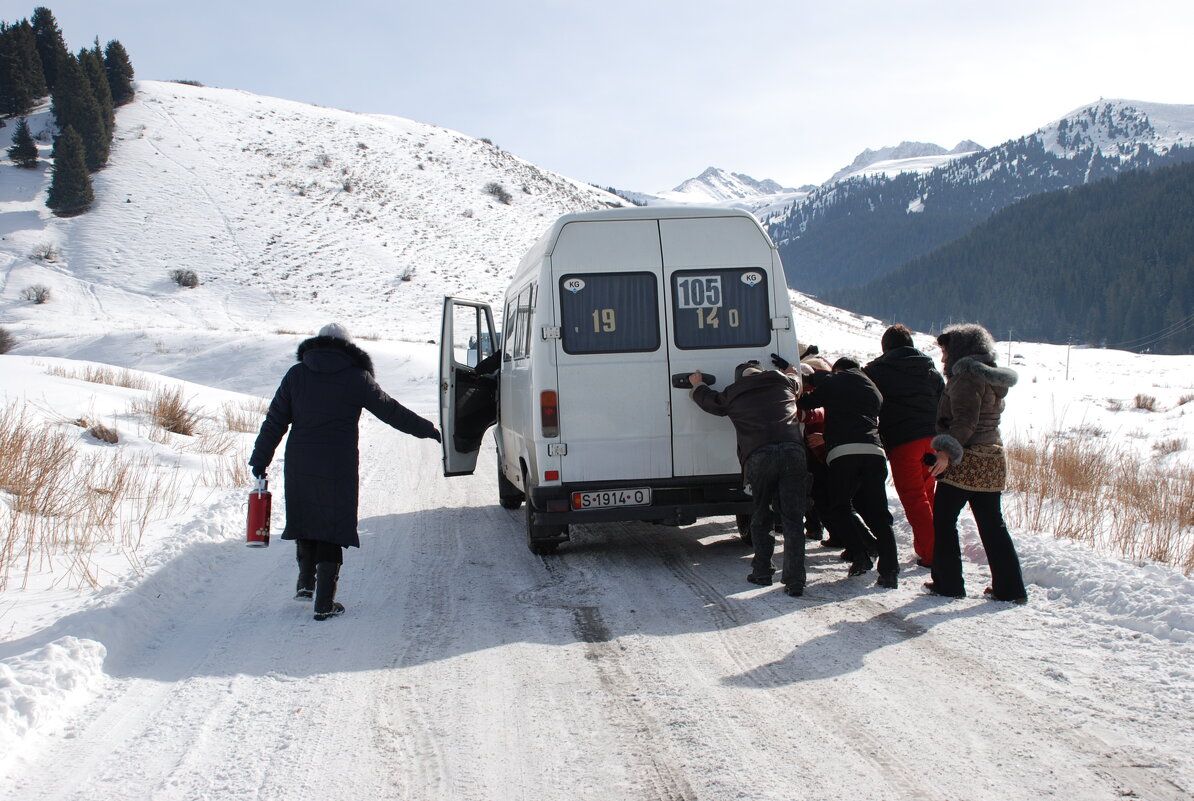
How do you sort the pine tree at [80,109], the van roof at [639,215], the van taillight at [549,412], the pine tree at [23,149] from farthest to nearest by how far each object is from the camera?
the pine tree at [23,149] < the pine tree at [80,109] < the van roof at [639,215] < the van taillight at [549,412]

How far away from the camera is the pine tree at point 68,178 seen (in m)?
55.1

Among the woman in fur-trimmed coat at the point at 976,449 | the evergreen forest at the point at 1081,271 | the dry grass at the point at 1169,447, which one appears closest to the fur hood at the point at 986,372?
the woman in fur-trimmed coat at the point at 976,449

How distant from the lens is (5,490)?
7.23m

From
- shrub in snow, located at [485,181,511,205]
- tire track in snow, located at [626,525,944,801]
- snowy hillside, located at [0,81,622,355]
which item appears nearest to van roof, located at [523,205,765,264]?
tire track in snow, located at [626,525,944,801]

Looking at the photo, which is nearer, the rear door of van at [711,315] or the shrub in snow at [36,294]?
the rear door of van at [711,315]

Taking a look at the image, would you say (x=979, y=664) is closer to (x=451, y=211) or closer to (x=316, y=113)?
(x=451, y=211)

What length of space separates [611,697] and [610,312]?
3.32m

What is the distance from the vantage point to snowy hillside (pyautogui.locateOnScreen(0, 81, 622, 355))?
46594 millimetres

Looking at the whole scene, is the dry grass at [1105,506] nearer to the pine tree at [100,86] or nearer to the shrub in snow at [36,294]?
the shrub in snow at [36,294]

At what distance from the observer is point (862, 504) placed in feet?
20.0

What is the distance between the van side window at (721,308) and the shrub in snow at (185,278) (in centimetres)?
4957

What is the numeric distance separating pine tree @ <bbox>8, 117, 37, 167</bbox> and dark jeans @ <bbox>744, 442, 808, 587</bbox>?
7313 cm

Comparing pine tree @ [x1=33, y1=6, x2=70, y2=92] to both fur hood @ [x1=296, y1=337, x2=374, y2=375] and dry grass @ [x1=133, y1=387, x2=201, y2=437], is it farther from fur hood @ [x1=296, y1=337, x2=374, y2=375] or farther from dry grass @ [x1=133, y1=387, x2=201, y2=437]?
fur hood @ [x1=296, y1=337, x2=374, y2=375]

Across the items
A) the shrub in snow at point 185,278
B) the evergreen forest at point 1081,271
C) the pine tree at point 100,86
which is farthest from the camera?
the evergreen forest at point 1081,271
